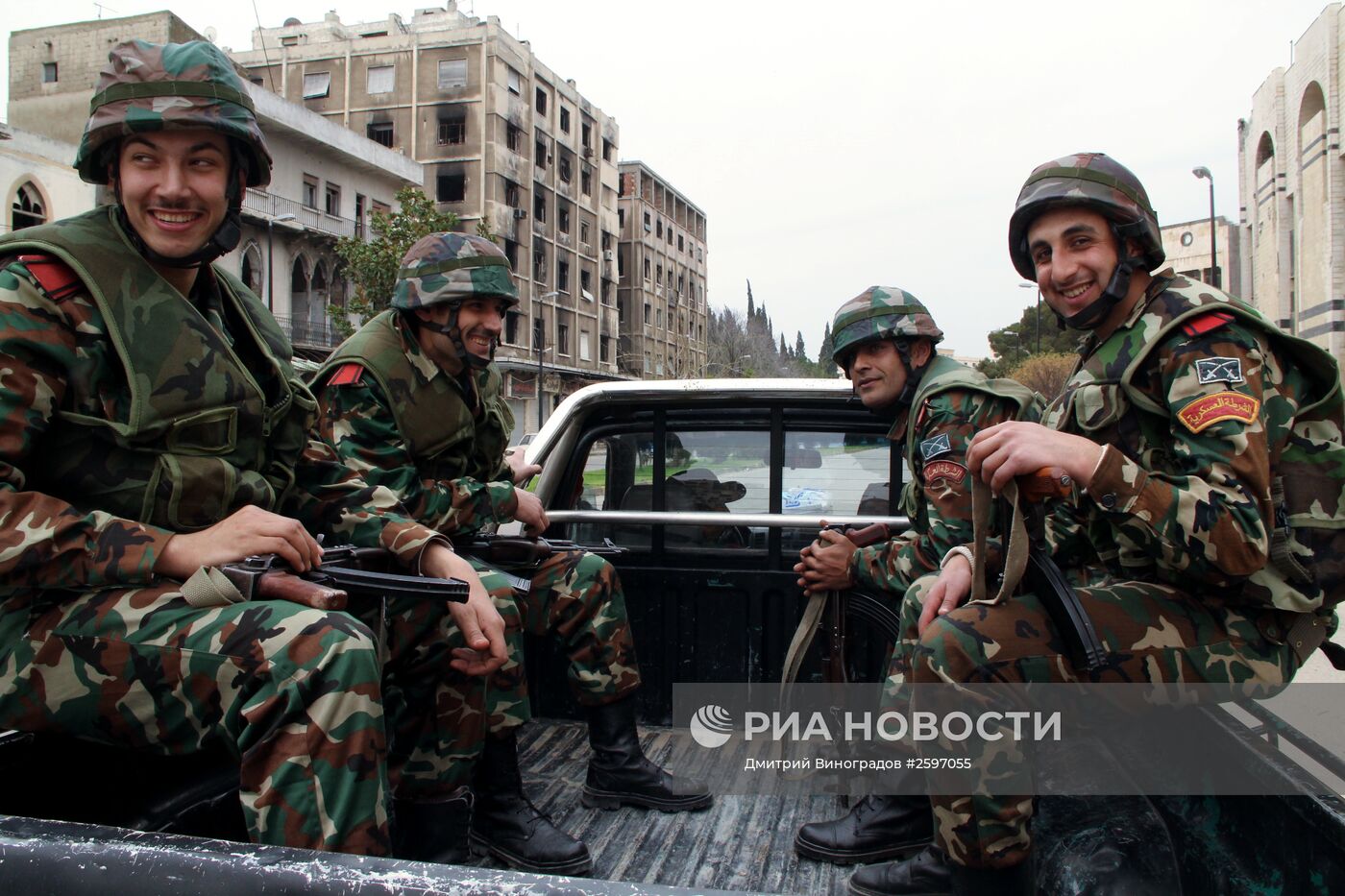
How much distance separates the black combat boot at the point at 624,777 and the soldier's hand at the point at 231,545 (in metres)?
1.53

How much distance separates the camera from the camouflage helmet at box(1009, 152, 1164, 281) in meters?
2.15

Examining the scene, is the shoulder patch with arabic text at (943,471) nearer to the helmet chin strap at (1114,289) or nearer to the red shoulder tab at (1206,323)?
Answer: the helmet chin strap at (1114,289)

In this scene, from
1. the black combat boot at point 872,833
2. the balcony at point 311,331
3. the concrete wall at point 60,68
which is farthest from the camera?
the balcony at point 311,331

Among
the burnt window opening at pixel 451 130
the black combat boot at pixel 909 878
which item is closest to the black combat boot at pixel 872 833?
the black combat boot at pixel 909 878

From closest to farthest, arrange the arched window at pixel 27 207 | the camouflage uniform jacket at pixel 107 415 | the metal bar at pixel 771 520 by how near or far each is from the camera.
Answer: the camouflage uniform jacket at pixel 107 415
the metal bar at pixel 771 520
the arched window at pixel 27 207

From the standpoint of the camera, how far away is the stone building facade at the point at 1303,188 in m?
24.7

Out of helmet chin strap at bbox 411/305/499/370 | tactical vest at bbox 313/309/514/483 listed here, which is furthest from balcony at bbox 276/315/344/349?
helmet chin strap at bbox 411/305/499/370

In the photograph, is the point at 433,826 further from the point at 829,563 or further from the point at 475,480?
the point at 829,563

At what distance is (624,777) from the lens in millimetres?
2984

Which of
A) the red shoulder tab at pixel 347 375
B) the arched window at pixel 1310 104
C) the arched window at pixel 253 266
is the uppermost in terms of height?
the arched window at pixel 1310 104

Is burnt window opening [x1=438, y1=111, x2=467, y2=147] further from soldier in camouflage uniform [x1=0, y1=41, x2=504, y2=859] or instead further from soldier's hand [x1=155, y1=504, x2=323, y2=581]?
soldier's hand [x1=155, y1=504, x2=323, y2=581]

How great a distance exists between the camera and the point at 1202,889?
5.97ft

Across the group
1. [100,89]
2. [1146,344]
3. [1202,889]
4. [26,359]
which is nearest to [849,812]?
[1202,889]

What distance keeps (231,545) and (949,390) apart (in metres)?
1.94
